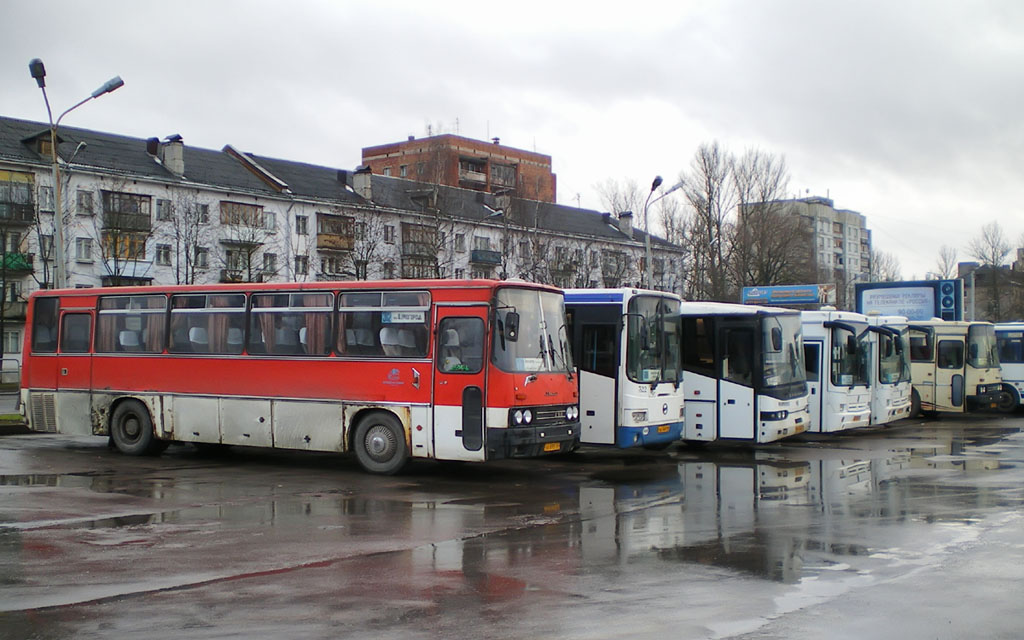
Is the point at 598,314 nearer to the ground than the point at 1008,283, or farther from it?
nearer to the ground

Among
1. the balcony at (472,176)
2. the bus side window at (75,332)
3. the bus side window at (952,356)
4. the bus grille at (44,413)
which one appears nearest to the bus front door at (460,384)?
the bus side window at (75,332)

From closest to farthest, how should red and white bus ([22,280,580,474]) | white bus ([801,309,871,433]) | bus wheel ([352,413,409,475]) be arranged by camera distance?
red and white bus ([22,280,580,474]), bus wheel ([352,413,409,475]), white bus ([801,309,871,433])

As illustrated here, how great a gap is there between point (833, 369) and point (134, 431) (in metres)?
14.7

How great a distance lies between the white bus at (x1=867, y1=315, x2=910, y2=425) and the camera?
25.4m

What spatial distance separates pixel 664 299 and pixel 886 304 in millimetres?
24571

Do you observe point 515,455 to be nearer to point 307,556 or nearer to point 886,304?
point 307,556

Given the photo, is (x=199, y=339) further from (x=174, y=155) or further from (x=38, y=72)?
(x=174, y=155)

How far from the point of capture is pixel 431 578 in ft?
29.0

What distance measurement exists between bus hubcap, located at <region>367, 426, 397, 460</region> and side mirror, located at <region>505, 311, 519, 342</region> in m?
2.67

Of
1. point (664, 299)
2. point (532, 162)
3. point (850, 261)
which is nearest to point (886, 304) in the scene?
point (664, 299)

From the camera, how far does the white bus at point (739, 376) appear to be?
20.2 m

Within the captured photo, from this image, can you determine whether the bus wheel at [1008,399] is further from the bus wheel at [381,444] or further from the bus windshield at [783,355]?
the bus wheel at [381,444]

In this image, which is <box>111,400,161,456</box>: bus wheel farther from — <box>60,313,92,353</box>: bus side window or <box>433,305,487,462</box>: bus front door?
<box>433,305,487,462</box>: bus front door

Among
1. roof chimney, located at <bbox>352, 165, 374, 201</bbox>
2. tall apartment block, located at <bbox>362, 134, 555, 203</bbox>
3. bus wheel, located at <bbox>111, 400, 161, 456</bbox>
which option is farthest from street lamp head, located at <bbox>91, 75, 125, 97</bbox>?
tall apartment block, located at <bbox>362, 134, 555, 203</bbox>
